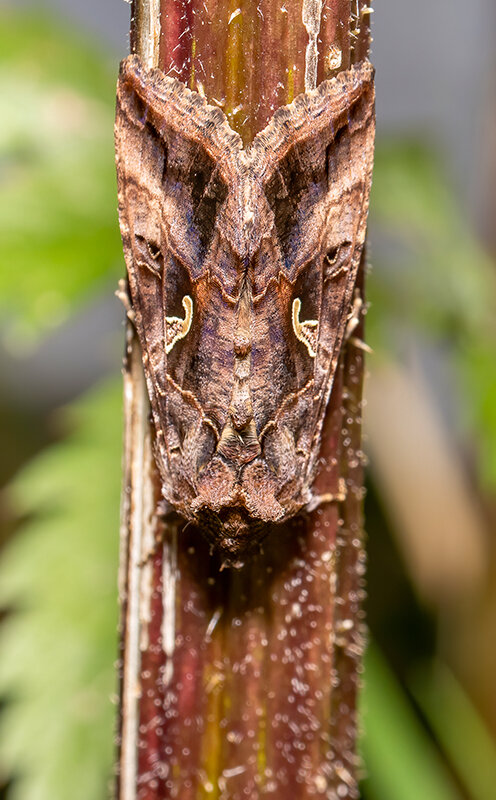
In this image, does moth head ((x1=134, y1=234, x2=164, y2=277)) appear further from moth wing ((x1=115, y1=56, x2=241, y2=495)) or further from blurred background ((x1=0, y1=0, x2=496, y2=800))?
blurred background ((x1=0, y1=0, x2=496, y2=800))
